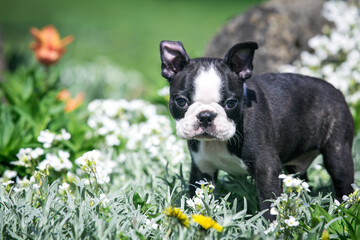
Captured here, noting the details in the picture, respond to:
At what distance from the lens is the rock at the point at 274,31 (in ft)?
19.6

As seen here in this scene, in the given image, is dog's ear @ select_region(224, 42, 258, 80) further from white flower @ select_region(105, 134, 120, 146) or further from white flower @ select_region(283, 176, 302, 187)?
white flower @ select_region(105, 134, 120, 146)

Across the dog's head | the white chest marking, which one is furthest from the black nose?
the white chest marking

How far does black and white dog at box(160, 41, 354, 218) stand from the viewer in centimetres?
296

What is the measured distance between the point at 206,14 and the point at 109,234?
1417cm

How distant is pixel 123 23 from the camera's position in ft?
47.9

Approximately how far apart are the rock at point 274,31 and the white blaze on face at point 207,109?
3.00 metres

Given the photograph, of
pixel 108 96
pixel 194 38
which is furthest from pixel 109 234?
pixel 194 38

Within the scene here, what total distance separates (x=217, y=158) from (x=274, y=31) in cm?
328

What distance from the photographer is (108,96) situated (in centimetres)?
739

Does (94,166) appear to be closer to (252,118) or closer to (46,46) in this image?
(252,118)

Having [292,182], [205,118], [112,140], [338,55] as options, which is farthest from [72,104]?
[292,182]

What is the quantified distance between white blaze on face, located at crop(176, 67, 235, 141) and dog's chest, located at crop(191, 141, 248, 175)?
268 mm

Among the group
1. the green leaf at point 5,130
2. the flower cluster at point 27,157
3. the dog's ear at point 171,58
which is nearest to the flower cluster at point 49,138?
the flower cluster at point 27,157

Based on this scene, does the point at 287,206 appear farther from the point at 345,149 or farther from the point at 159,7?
the point at 159,7
